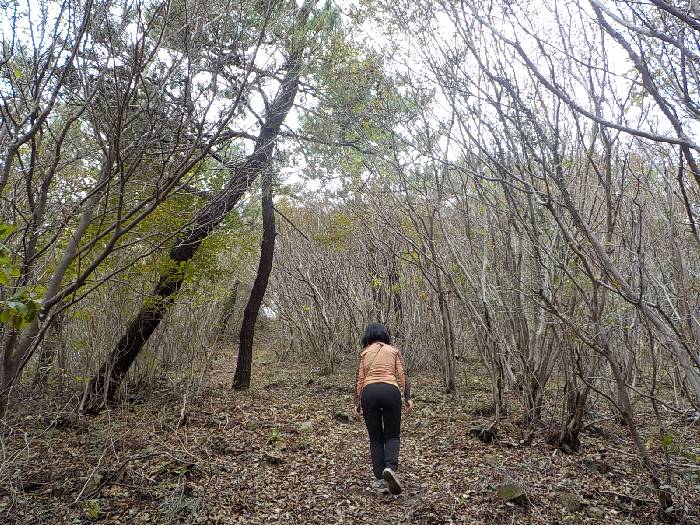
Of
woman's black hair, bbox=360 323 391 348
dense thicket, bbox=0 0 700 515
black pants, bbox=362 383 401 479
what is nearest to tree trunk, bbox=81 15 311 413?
dense thicket, bbox=0 0 700 515

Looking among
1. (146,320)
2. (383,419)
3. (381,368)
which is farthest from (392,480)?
(146,320)

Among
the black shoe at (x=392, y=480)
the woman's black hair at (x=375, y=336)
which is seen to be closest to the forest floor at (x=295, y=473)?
the black shoe at (x=392, y=480)

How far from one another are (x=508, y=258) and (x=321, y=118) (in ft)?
13.3

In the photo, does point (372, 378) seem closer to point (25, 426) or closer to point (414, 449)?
point (414, 449)

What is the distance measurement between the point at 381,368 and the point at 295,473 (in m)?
1.59

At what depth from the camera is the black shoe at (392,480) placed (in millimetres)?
4251

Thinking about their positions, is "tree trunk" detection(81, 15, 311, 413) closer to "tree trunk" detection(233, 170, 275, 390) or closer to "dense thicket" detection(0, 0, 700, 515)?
"dense thicket" detection(0, 0, 700, 515)

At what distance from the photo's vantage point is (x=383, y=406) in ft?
14.4

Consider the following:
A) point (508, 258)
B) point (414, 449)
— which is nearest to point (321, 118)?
point (508, 258)

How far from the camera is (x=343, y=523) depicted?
4.01m

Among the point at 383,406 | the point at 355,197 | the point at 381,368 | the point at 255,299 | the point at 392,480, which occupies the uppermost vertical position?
the point at 355,197

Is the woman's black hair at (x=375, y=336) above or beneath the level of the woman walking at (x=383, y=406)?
above

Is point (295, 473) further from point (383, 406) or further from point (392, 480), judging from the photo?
point (383, 406)

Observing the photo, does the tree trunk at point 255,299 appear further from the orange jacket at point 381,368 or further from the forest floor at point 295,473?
the orange jacket at point 381,368
